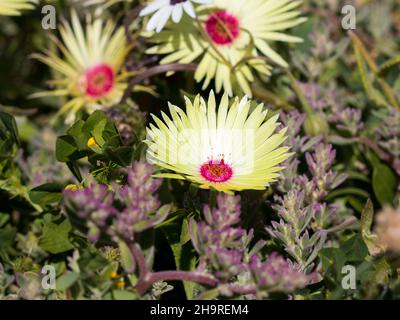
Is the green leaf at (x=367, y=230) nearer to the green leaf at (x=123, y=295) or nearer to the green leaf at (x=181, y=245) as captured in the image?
the green leaf at (x=181, y=245)

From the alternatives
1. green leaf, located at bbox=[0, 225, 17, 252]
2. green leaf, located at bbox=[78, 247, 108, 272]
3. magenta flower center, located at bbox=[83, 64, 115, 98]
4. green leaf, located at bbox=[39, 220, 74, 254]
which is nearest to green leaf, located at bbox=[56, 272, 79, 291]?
green leaf, located at bbox=[78, 247, 108, 272]

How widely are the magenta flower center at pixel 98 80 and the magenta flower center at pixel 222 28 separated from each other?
255mm

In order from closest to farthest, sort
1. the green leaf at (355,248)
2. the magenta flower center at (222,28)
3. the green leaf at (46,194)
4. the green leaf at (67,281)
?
the green leaf at (67,281) → the green leaf at (355,248) → the green leaf at (46,194) → the magenta flower center at (222,28)

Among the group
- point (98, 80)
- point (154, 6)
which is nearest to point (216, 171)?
point (154, 6)

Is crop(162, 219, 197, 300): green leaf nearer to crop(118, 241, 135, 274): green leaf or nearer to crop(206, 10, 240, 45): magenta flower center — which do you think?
crop(118, 241, 135, 274): green leaf

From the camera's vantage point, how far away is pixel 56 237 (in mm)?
1009

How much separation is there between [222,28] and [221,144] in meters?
0.34

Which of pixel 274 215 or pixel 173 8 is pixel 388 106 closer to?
pixel 274 215

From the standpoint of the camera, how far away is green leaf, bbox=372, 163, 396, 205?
127 cm

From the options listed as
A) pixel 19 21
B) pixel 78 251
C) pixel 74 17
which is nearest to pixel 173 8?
pixel 74 17

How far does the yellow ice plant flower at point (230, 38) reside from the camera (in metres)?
1.25

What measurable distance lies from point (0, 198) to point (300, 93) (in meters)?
0.59

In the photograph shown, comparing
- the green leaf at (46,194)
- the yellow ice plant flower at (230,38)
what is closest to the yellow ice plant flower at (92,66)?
the yellow ice plant flower at (230,38)

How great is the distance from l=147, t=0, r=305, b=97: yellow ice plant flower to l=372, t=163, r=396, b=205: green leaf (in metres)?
0.27
